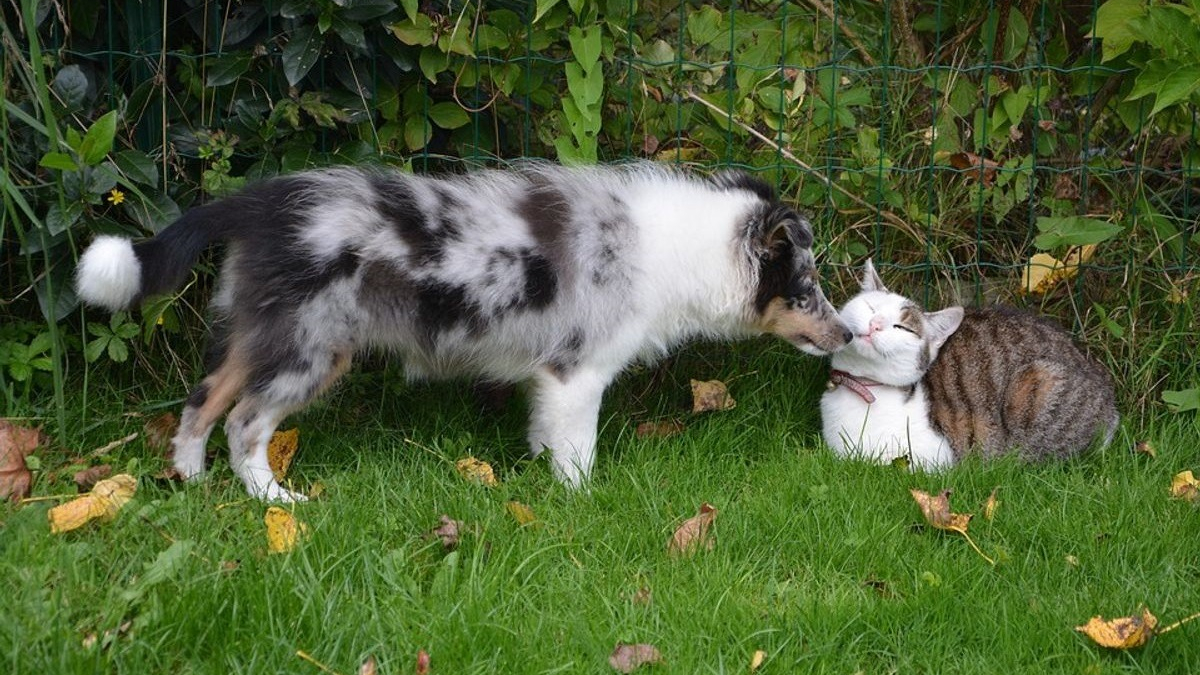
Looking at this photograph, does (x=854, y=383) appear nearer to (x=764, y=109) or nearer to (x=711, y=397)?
(x=711, y=397)

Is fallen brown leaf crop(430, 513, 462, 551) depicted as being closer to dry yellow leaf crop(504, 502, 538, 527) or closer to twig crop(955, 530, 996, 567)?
dry yellow leaf crop(504, 502, 538, 527)

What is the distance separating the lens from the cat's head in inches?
193

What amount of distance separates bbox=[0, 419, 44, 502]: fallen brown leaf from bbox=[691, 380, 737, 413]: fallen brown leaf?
2.45 m

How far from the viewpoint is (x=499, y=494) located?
4305 mm

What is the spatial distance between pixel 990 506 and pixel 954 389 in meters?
0.88

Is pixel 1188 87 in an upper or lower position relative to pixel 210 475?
upper

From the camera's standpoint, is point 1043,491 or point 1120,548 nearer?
point 1120,548

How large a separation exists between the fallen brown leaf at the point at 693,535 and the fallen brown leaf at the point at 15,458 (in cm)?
207

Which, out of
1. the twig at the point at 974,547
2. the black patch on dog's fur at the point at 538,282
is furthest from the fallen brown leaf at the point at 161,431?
the twig at the point at 974,547

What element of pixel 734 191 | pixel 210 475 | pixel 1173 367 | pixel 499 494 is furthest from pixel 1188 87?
pixel 210 475

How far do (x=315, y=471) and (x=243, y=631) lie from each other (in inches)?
55.6

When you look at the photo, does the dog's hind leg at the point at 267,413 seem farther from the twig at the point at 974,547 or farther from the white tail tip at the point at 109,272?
the twig at the point at 974,547

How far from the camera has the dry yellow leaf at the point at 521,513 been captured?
13.5 feet

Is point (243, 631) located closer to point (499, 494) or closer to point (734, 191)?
point (499, 494)
